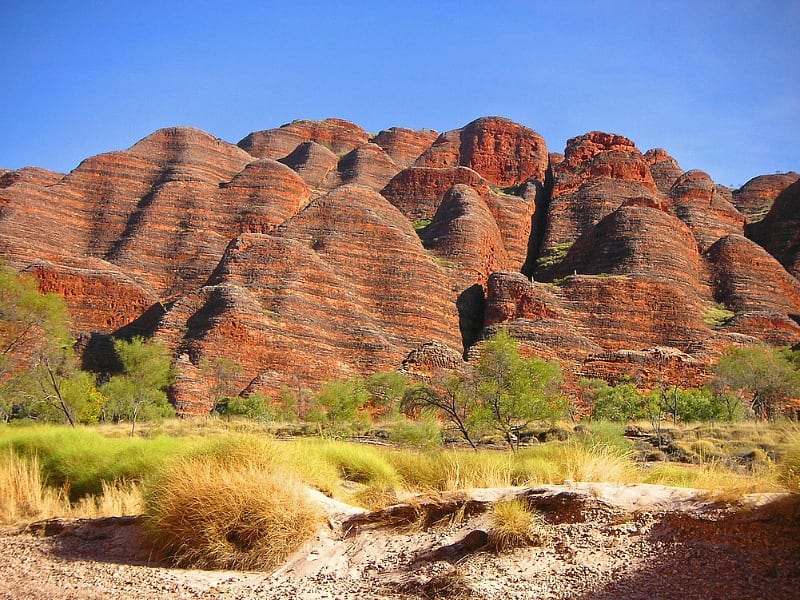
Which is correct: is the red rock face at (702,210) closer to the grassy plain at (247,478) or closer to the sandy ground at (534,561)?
the grassy plain at (247,478)

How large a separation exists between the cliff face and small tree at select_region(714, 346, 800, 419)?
577 centimetres

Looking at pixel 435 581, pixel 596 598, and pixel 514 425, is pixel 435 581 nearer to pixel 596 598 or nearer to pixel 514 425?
pixel 596 598

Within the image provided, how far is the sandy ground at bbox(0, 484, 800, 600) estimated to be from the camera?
5.36 m

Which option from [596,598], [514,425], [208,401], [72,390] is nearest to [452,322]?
[208,401]

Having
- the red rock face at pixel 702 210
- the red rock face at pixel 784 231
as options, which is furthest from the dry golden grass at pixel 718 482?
the red rock face at pixel 784 231

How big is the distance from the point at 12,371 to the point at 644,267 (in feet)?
141

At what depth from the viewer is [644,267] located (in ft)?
174

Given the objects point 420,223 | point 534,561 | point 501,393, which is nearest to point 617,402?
point 501,393

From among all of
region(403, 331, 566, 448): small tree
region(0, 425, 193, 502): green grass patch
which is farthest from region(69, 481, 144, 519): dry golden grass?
region(403, 331, 566, 448): small tree

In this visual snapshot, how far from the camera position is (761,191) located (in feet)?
301

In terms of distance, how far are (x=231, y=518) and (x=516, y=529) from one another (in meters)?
3.28

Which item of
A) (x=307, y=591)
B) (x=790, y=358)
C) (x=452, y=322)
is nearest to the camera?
(x=307, y=591)

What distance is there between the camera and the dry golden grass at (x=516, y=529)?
6.45 m

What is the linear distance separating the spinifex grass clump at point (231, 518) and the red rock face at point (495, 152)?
8514cm
